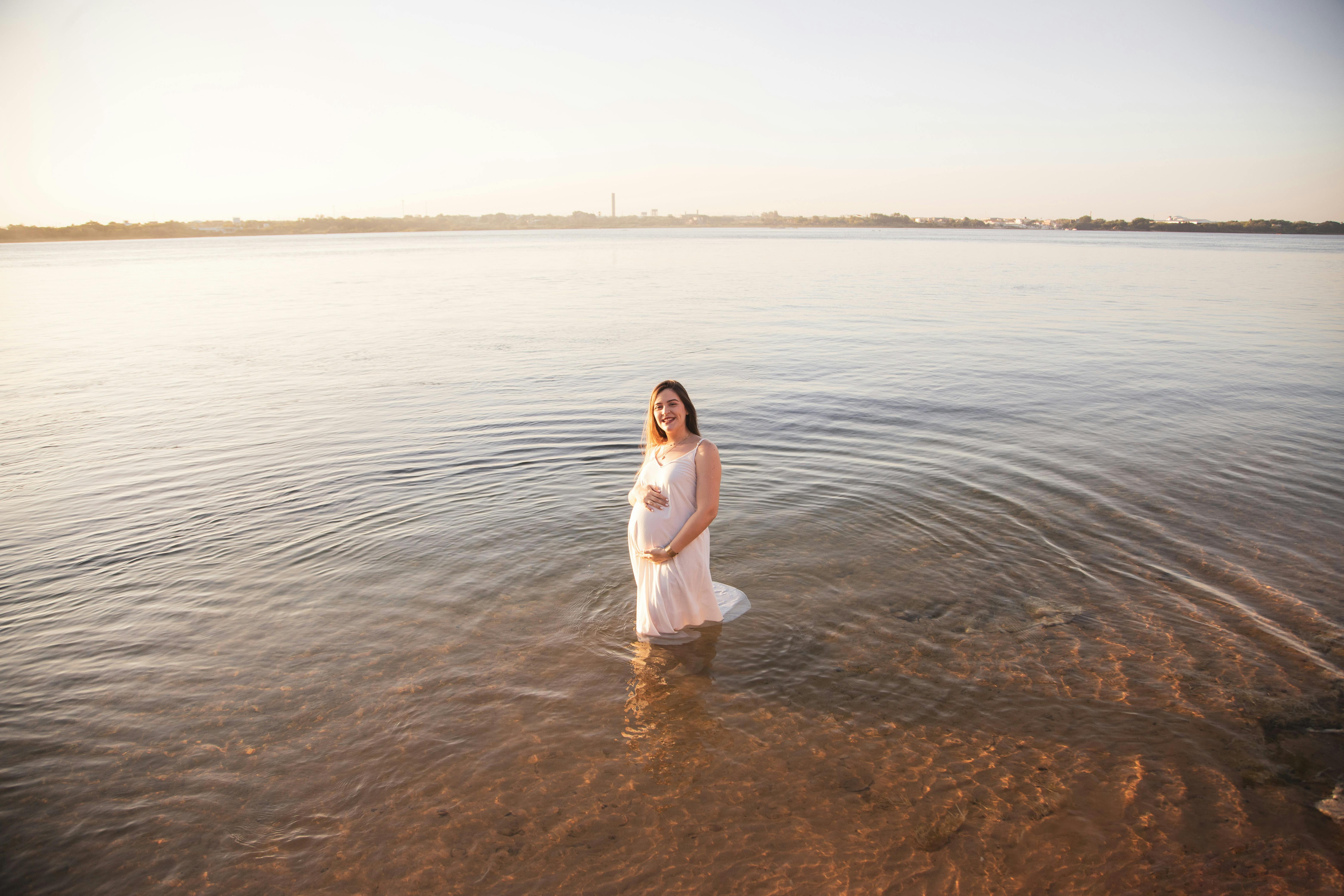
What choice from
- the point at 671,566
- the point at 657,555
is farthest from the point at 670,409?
the point at 671,566

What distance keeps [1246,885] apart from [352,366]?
67.7 ft

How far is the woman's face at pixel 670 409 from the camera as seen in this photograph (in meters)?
6.04

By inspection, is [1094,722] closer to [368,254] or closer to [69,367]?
[69,367]

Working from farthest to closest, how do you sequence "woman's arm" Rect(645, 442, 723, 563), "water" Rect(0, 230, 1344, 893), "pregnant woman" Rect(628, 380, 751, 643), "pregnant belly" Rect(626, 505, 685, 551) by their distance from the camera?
1. "pregnant belly" Rect(626, 505, 685, 551)
2. "pregnant woman" Rect(628, 380, 751, 643)
3. "woman's arm" Rect(645, 442, 723, 563)
4. "water" Rect(0, 230, 1344, 893)

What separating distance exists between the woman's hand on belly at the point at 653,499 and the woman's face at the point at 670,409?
0.52 metres

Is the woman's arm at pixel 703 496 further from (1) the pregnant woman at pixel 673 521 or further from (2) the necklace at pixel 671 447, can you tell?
(2) the necklace at pixel 671 447

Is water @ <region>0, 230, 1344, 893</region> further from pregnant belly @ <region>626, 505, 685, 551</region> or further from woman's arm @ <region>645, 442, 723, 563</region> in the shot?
woman's arm @ <region>645, 442, 723, 563</region>

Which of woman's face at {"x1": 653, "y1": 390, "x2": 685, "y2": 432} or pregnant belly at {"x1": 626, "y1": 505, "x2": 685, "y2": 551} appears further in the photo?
pregnant belly at {"x1": 626, "y1": 505, "x2": 685, "y2": 551}

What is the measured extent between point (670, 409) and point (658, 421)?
0.79ft

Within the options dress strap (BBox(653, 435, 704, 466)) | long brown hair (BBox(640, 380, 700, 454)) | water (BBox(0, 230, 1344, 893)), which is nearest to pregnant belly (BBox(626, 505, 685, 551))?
dress strap (BBox(653, 435, 704, 466))

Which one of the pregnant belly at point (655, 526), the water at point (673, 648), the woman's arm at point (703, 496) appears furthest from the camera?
the pregnant belly at point (655, 526)

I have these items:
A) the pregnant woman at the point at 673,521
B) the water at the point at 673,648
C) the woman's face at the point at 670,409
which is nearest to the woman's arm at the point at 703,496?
the pregnant woman at the point at 673,521

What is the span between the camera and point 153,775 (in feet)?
16.7

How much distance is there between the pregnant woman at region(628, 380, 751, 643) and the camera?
19.8ft
